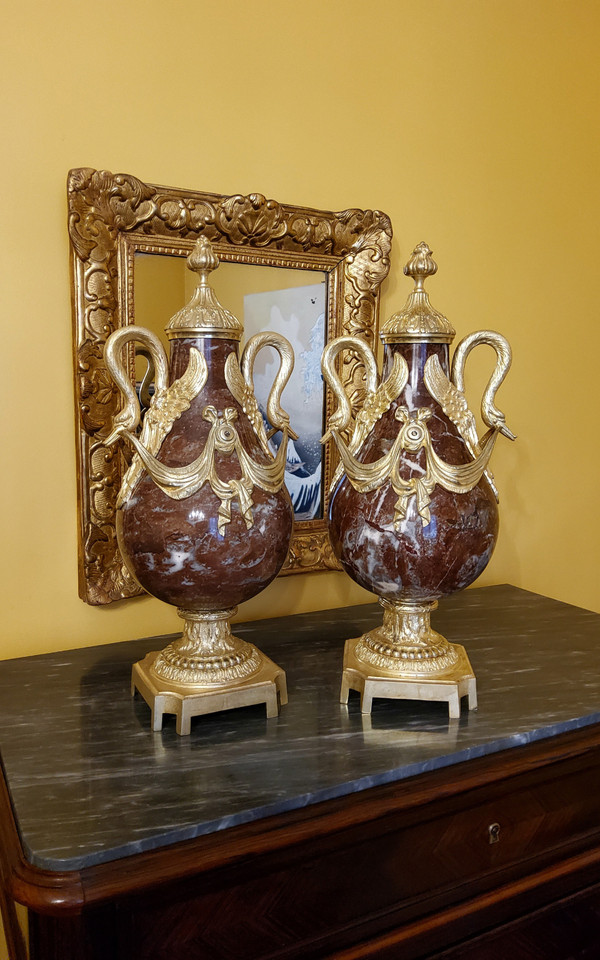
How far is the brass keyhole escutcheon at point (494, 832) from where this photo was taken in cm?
96

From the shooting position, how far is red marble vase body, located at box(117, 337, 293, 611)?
2.97ft

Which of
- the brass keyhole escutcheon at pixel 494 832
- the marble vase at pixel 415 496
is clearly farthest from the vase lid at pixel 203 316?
the brass keyhole escutcheon at pixel 494 832

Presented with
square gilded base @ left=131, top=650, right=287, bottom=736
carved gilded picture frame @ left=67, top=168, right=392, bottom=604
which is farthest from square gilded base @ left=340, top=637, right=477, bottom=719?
carved gilded picture frame @ left=67, top=168, right=392, bottom=604

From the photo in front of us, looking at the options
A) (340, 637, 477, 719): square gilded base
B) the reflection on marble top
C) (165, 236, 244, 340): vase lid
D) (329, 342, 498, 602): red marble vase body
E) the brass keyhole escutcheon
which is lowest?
the brass keyhole escutcheon

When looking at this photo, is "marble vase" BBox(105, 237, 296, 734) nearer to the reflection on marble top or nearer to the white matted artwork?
the reflection on marble top

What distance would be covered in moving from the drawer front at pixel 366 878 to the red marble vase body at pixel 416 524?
27 cm

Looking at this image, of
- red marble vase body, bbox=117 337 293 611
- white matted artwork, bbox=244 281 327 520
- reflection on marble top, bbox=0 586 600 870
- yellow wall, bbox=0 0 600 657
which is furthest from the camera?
white matted artwork, bbox=244 281 327 520

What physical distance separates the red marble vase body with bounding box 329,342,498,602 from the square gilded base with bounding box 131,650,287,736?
19 cm

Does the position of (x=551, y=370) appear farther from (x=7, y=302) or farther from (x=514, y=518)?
(x=7, y=302)

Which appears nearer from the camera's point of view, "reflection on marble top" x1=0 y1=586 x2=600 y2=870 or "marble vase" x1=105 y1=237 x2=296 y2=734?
"reflection on marble top" x1=0 y1=586 x2=600 y2=870

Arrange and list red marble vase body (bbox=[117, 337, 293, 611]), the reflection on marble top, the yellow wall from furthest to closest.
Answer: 1. the yellow wall
2. red marble vase body (bbox=[117, 337, 293, 611])
3. the reflection on marble top

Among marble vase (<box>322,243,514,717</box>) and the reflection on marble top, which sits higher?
marble vase (<box>322,243,514,717</box>)

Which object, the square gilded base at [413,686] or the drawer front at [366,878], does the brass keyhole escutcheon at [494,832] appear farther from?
the square gilded base at [413,686]

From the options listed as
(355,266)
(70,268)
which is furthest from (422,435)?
(70,268)
